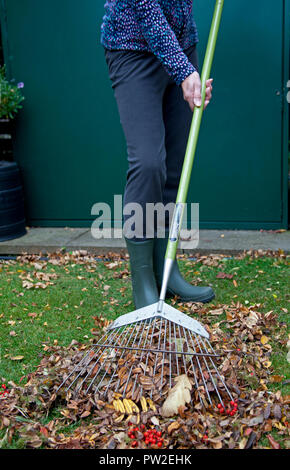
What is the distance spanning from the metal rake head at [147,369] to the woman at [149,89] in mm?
594

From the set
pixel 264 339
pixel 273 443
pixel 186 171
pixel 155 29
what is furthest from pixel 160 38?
pixel 273 443

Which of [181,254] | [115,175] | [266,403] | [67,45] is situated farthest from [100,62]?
[266,403]

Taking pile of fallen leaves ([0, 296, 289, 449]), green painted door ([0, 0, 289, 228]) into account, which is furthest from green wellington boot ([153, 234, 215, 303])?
green painted door ([0, 0, 289, 228])

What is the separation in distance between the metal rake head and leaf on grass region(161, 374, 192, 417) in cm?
4

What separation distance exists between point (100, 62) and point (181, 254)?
1.58 m

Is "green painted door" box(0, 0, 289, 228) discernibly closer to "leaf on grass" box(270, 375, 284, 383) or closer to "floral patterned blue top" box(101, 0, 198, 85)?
"floral patterned blue top" box(101, 0, 198, 85)

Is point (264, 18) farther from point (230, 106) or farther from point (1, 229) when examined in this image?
point (1, 229)

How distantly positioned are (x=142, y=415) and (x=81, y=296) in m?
1.31

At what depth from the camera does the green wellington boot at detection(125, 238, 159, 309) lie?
251cm

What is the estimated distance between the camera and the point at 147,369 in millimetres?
1850

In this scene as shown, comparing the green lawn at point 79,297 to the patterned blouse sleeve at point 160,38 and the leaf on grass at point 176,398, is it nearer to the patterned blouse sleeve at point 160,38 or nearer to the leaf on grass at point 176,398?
the leaf on grass at point 176,398

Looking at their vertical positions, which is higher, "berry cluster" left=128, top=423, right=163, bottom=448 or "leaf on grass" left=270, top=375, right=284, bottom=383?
"berry cluster" left=128, top=423, right=163, bottom=448

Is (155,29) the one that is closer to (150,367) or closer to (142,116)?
(142,116)

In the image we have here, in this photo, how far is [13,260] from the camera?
379 cm
